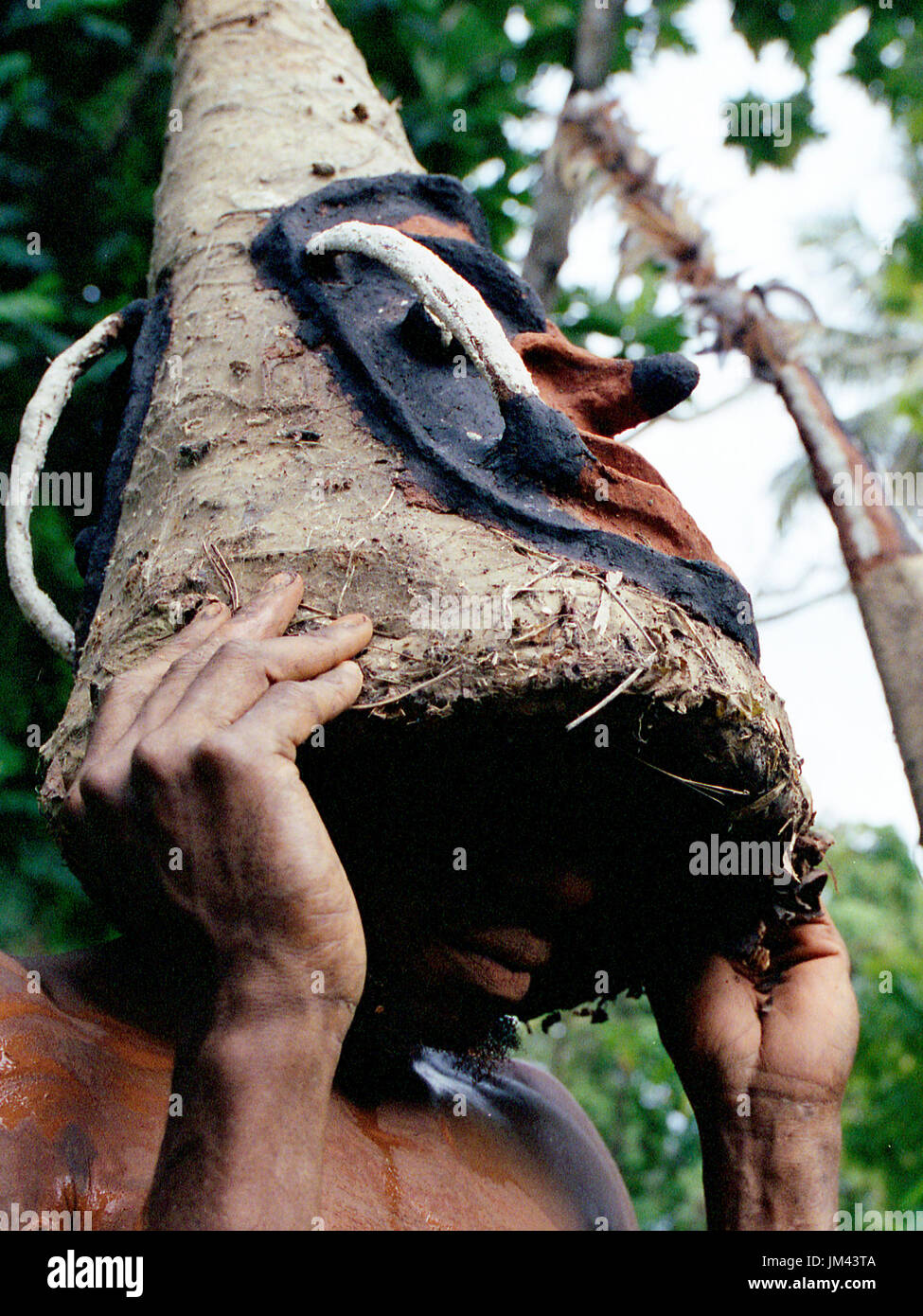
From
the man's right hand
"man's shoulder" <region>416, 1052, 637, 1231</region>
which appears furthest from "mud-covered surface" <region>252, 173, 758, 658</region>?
"man's shoulder" <region>416, 1052, 637, 1231</region>

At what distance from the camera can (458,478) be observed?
153cm

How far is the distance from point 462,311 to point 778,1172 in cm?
145

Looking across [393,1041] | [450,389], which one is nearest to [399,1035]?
[393,1041]

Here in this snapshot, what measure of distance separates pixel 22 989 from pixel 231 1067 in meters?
0.46

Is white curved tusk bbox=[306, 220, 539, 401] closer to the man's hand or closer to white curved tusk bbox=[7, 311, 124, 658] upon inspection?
white curved tusk bbox=[7, 311, 124, 658]

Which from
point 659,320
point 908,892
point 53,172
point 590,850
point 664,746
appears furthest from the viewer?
point 908,892

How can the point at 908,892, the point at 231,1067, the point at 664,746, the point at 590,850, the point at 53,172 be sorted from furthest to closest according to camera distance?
the point at 908,892
the point at 53,172
the point at 590,850
the point at 664,746
the point at 231,1067

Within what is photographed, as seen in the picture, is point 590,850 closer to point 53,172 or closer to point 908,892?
point 53,172

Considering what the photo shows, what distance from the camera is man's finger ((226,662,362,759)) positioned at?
124cm

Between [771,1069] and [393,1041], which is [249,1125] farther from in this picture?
[771,1069]

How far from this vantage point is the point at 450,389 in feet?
5.63

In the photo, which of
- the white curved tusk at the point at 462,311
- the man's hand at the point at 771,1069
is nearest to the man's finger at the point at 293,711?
the white curved tusk at the point at 462,311

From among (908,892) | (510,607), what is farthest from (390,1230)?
(908,892)

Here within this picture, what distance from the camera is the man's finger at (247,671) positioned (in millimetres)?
1265
